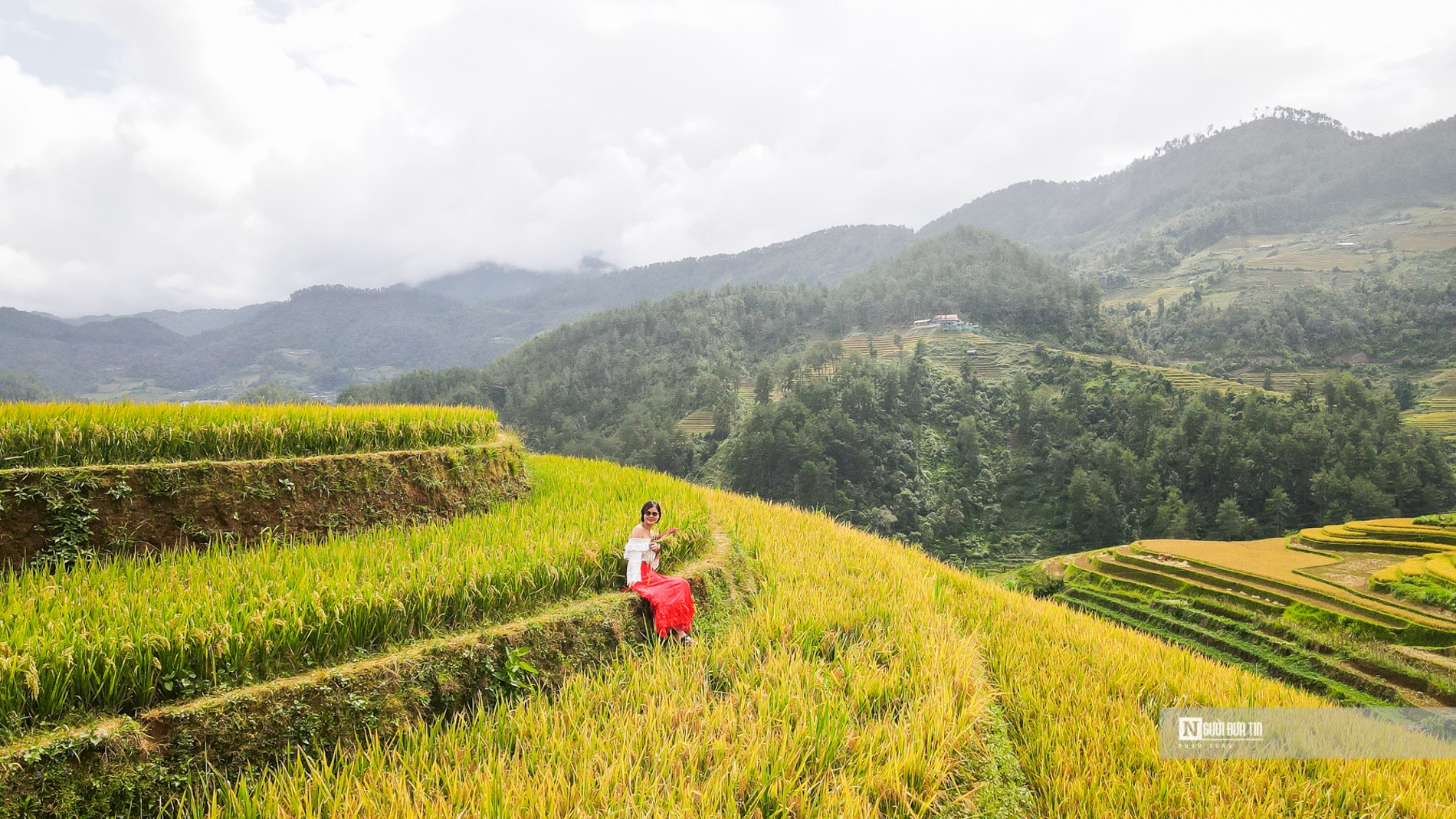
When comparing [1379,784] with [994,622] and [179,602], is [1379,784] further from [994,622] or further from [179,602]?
[179,602]

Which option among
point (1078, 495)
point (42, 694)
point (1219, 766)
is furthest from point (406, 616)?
point (1078, 495)

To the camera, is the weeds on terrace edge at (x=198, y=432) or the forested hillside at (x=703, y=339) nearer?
the weeds on terrace edge at (x=198, y=432)

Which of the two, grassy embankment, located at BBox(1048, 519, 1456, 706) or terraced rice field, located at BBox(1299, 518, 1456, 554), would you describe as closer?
grassy embankment, located at BBox(1048, 519, 1456, 706)

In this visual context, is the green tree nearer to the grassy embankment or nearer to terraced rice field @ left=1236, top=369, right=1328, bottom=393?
the grassy embankment

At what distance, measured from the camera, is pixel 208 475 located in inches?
201

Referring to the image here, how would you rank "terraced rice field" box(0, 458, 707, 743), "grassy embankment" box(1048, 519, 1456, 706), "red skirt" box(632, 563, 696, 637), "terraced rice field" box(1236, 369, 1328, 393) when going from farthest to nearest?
"terraced rice field" box(1236, 369, 1328, 393)
"grassy embankment" box(1048, 519, 1456, 706)
"red skirt" box(632, 563, 696, 637)
"terraced rice field" box(0, 458, 707, 743)

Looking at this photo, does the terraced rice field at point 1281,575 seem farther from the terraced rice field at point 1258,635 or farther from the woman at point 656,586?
the woman at point 656,586

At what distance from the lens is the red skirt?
4676 millimetres

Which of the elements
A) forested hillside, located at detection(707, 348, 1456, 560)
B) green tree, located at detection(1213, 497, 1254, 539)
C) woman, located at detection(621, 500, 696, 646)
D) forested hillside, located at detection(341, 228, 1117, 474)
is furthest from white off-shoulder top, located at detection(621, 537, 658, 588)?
forested hillside, located at detection(341, 228, 1117, 474)

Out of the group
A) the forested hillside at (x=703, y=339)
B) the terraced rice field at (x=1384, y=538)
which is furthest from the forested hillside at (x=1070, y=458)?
the terraced rice field at (x=1384, y=538)

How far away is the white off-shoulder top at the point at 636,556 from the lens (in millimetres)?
4836

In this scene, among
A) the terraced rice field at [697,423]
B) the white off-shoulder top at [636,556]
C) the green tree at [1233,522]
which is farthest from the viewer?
the terraced rice field at [697,423]

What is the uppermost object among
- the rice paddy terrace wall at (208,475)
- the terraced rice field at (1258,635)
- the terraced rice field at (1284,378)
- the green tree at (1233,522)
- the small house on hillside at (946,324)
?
the small house on hillside at (946,324)

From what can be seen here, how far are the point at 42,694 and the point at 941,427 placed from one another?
8252 cm
